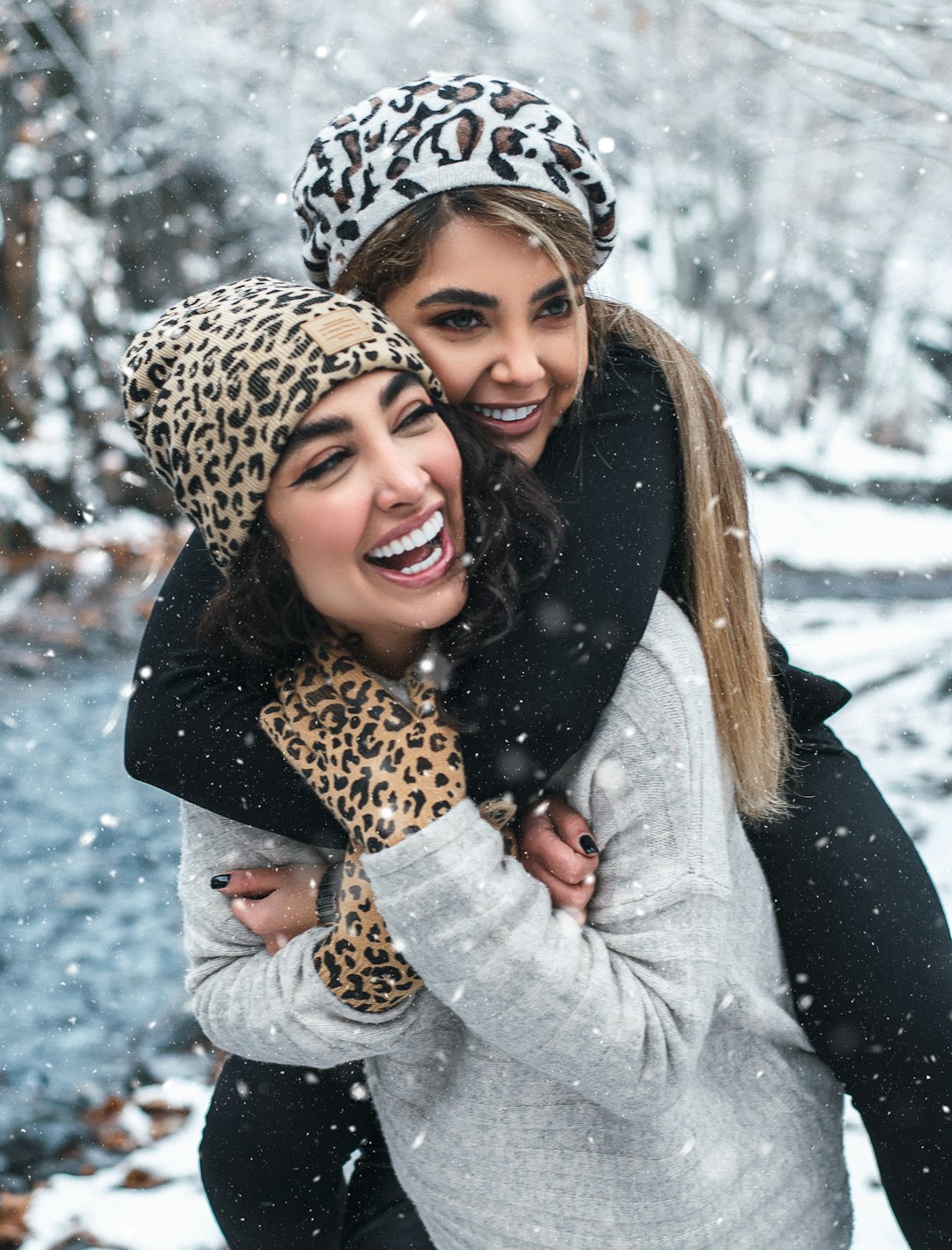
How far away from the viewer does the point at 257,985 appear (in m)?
1.75

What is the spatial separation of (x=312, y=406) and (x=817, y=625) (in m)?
5.07

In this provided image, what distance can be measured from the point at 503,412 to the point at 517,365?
0.10 metres

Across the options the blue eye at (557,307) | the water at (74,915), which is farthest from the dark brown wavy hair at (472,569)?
the water at (74,915)

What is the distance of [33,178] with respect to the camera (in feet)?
22.8

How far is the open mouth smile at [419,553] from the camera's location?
5.28ft

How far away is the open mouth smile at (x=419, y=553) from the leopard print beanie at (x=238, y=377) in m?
0.19

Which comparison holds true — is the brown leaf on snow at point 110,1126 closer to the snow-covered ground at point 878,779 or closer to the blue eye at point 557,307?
the snow-covered ground at point 878,779

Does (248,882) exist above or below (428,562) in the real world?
below

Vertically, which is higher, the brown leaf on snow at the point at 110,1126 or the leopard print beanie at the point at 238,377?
the leopard print beanie at the point at 238,377

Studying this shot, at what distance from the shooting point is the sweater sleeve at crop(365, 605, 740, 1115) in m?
1.45

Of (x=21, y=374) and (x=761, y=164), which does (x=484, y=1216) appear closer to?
(x=21, y=374)

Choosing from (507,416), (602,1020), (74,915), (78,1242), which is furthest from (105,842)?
(602,1020)

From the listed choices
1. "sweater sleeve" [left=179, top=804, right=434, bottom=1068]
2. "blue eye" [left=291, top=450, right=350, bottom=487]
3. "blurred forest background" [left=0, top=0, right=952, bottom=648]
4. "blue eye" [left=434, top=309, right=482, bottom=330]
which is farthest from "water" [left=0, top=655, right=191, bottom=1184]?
"blue eye" [left=434, top=309, right=482, bottom=330]

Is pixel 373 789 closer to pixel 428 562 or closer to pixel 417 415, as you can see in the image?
pixel 428 562
